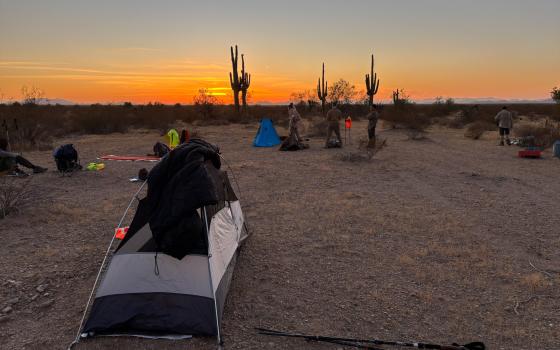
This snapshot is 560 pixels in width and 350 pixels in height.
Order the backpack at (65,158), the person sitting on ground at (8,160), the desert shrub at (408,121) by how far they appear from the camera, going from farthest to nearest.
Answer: the desert shrub at (408,121) < the backpack at (65,158) < the person sitting on ground at (8,160)

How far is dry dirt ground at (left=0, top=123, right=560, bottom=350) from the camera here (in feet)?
12.6

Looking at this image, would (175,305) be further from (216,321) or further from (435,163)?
(435,163)

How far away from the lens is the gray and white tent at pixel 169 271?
145 inches

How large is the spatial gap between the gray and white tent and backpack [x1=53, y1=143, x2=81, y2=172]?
7.98m

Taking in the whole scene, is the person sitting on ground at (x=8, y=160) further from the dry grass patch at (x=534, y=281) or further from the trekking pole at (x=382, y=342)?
the dry grass patch at (x=534, y=281)

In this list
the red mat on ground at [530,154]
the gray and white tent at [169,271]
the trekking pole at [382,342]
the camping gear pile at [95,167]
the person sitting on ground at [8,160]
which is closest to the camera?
the trekking pole at [382,342]

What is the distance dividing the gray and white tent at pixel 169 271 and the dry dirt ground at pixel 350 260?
17cm

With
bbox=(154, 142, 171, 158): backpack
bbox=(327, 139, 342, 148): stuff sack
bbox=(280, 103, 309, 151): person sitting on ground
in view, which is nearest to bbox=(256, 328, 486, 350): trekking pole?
bbox=(154, 142, 171, 158): backpack

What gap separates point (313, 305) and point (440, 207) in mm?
4303

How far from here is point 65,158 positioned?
36.2 ft

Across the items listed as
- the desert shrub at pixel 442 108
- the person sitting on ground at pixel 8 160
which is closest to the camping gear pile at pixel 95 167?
the person sitting on ground at pixel 8 160

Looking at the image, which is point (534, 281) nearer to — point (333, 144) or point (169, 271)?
point (169, 271)

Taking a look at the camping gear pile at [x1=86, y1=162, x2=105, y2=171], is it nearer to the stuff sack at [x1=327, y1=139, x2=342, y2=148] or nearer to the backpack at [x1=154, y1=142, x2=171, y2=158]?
the backpack at [x1=154, y1=142, x2=171, y2=158]

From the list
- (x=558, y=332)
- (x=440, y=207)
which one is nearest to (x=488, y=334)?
(x=558, y=332)
